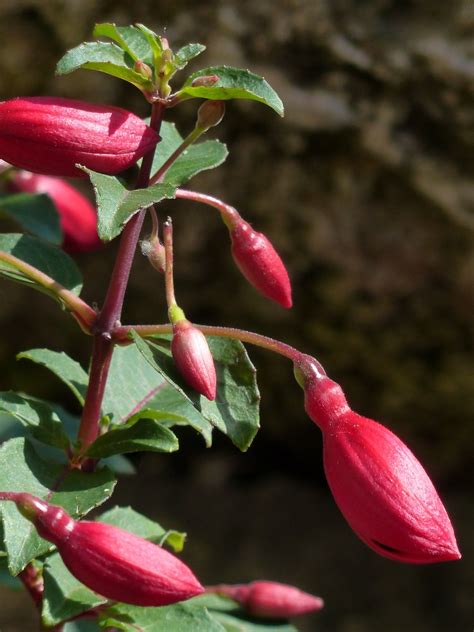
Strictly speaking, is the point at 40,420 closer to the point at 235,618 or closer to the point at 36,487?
the point at 36,487

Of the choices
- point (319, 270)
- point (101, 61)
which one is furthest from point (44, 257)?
point (319, 270)

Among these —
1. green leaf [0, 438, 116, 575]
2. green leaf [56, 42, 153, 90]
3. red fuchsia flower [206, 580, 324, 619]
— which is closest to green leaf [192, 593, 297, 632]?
red fuchsia flower [206, 580, 324, 619]

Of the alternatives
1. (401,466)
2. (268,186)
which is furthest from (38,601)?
(268,186)

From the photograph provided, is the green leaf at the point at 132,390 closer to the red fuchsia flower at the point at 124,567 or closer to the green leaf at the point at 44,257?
the green leaf at the point at 44,257

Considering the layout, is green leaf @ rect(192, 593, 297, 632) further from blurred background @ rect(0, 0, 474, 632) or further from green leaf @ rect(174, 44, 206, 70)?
blurred background @ rect(0, 0, 474, 632)

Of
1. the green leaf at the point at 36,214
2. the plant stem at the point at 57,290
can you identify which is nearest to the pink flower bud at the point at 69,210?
the green leaf at the point at 36,214

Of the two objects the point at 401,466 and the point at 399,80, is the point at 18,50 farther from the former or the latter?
the point at 401,466

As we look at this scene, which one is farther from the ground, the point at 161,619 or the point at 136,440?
the point at 136,440
